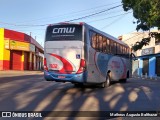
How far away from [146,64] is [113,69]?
104ft

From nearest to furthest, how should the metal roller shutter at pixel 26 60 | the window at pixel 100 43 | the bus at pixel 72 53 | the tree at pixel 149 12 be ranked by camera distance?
1. the tree at pixel 149 12
2. the bus at pixel 72 53
3. the window at pixel 100 43
4. the metal roller shutter at pixel 26 60

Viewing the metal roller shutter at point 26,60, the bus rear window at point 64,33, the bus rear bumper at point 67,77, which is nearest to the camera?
the bus rear bumper at point 67,77

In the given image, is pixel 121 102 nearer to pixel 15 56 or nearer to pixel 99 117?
pixel 99 117

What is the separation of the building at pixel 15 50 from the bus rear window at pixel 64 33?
33.8 meters

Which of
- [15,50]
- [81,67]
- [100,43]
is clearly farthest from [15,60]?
[81,67]

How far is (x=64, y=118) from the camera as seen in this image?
9305 millimetres

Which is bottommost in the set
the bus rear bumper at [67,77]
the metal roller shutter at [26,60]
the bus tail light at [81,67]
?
the bus rear bumper at [67,77]

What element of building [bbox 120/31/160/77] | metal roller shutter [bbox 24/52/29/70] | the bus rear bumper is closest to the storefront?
building [bbox 120/31/160/77]

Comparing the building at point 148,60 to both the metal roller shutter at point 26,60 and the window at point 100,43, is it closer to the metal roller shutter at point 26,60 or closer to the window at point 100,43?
the metal roller shutter at point 26,60

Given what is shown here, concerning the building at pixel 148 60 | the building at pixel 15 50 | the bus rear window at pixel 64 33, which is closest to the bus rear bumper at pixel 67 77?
the bus rear window at pixel 64 33

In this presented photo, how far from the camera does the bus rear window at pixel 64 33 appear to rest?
52.1 ft

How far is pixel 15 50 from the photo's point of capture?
5278 cm

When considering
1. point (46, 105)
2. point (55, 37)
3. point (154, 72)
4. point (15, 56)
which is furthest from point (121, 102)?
point (15, 56)

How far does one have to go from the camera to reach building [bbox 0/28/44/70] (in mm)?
49625
